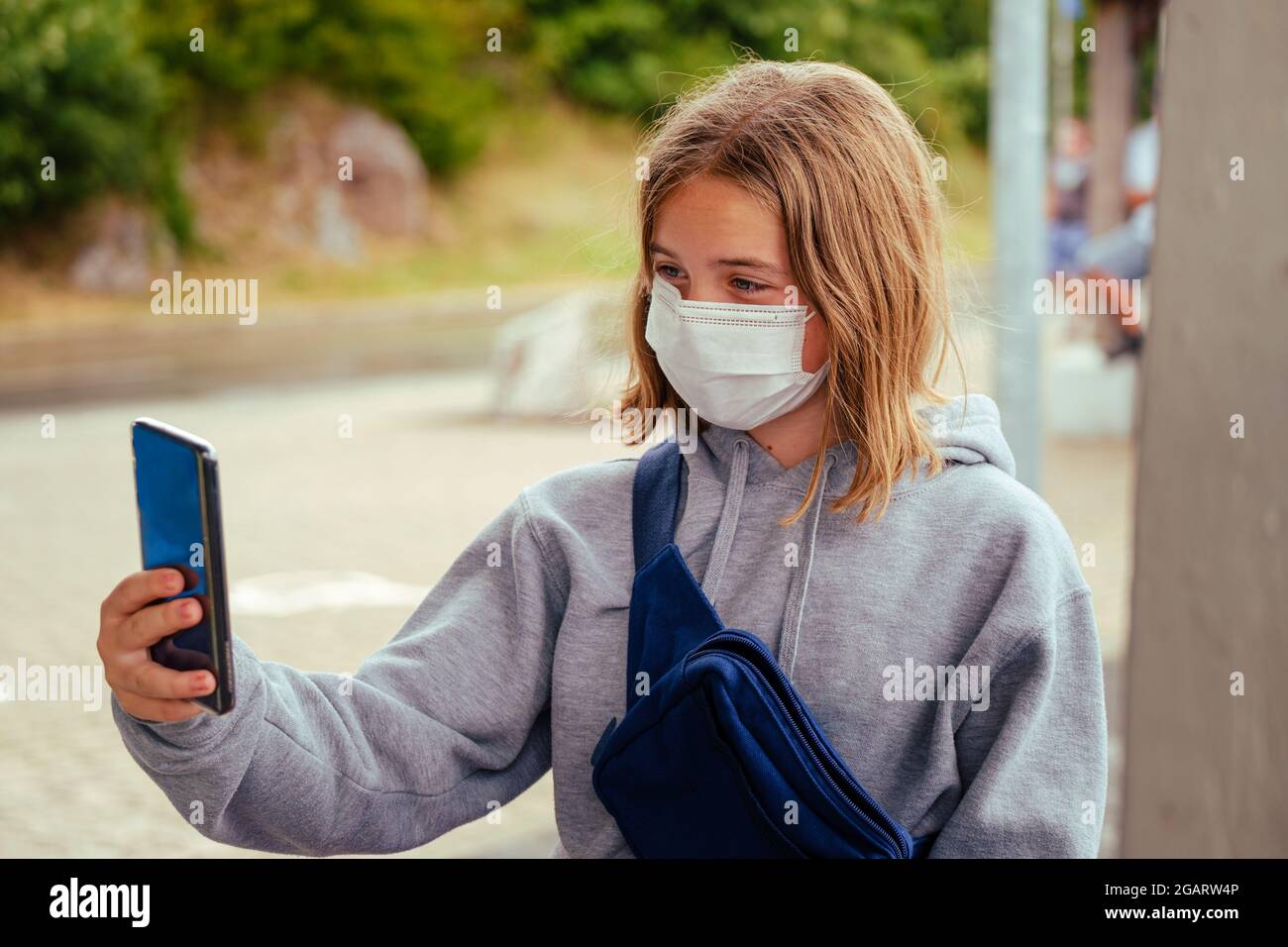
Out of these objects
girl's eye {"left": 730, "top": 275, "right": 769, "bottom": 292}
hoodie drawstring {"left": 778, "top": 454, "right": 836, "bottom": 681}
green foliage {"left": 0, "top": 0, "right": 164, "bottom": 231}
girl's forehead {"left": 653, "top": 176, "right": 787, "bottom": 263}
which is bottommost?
hoodie drawstring {"left": 778, "top": 454, "right": 836, "bottom": 681}

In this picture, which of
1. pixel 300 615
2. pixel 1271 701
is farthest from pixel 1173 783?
pixel 300 615

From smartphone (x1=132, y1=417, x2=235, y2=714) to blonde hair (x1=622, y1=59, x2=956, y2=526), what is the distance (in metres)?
0.68

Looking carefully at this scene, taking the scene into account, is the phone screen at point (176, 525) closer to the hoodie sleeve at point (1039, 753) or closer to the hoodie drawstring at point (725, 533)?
the hoodie drawstring at point (725, 533)

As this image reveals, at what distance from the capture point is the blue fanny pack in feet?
5.14

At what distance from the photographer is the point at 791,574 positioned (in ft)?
5.90

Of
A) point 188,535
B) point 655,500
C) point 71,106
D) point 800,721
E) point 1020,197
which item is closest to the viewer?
point 188,535

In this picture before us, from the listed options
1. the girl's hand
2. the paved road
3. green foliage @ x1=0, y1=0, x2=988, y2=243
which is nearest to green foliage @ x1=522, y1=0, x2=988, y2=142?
green foliage @ x1=0, y1=0, x2=988, y2=243

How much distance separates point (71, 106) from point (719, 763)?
26942 millimetres

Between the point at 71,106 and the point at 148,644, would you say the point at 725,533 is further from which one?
the point at 71,106

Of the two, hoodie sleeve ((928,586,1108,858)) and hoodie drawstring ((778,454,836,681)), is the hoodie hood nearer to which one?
hoodie drawstring ((778,454,836,681))

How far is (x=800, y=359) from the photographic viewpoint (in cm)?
185

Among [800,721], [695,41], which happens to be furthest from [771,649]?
[695,41]

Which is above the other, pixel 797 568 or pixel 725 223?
pixel 725 223

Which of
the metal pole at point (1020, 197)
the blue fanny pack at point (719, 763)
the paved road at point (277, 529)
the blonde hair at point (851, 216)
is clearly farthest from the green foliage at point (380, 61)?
the blue fanny pack at point (719, 763)
